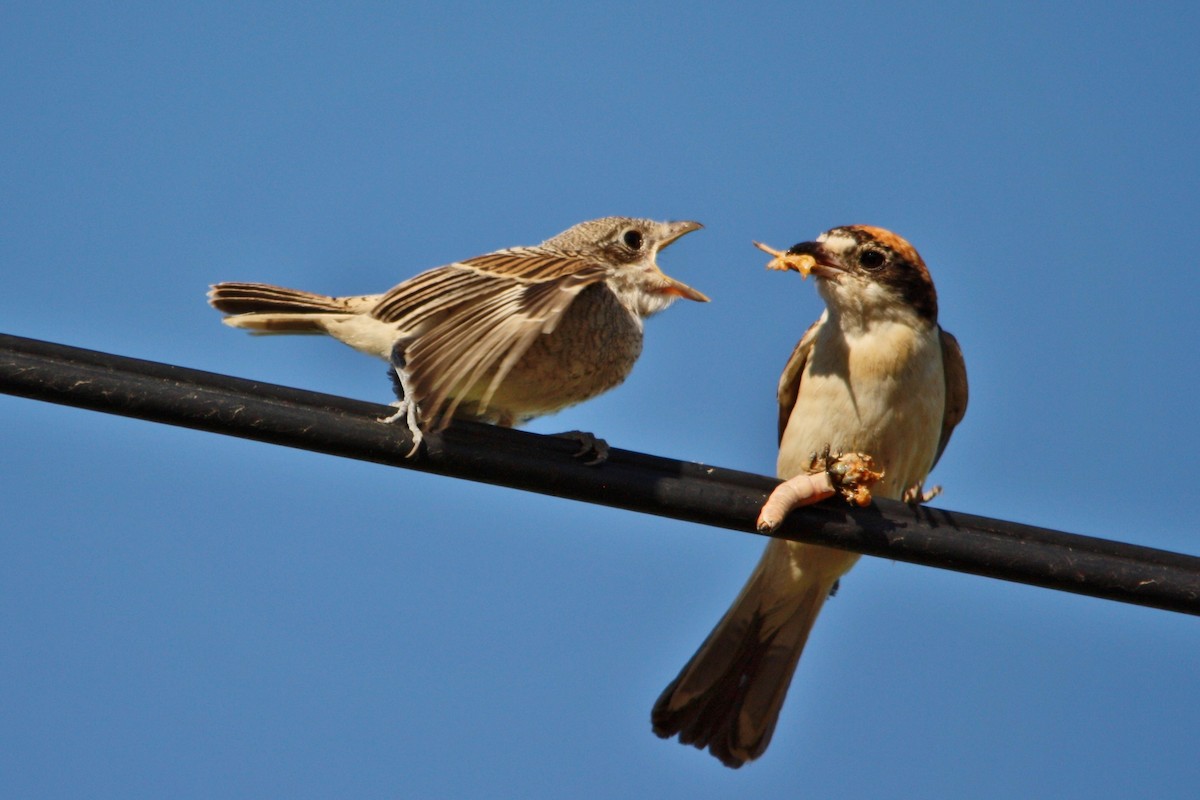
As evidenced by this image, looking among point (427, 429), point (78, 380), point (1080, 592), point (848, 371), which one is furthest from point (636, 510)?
point (848, 371)

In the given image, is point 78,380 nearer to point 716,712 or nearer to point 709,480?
point 709,480

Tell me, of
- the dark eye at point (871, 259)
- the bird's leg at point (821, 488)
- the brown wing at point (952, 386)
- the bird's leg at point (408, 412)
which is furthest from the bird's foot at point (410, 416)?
the brown wing at point (952, 386)

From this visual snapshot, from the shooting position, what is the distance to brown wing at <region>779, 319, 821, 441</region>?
7738 mm

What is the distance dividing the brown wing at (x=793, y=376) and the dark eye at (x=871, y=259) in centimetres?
44

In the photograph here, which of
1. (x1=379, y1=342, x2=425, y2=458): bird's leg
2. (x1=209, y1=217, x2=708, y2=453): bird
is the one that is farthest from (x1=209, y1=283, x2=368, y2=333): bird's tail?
(x1=379, y1=342, x2=425, y2=458): bird's leg

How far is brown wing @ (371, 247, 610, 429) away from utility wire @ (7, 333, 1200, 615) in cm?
33

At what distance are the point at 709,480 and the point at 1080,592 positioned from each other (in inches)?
50.2

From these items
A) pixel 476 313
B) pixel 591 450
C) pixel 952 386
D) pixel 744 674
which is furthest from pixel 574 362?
pixel 952 386

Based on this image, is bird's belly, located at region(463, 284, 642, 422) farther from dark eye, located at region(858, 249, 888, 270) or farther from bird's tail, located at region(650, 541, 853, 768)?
bird's tail, located at region(650, 541, 853, 768)

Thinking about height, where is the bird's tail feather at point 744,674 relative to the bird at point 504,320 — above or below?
below

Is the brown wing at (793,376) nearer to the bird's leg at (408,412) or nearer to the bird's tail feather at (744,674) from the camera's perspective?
the bird's tail feather at (744,674)

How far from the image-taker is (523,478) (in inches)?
198

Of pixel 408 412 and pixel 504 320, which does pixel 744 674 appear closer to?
pixel 504 320

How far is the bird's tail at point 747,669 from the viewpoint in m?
7.36
